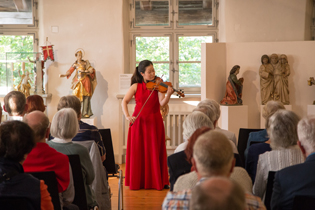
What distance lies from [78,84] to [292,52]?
12.4 feet

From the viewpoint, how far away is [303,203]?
161 centimetres

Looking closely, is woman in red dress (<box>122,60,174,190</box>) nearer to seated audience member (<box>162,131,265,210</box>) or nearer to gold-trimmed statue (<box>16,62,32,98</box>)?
A: gold-trimmed statue (<box>16,62,32,98</box>)

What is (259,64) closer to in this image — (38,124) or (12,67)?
(12,67)

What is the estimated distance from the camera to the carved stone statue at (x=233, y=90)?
6184 millimetres

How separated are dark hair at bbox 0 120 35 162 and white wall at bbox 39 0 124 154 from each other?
5276mm

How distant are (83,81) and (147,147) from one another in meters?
2.31

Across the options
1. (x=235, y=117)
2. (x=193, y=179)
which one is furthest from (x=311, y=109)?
(x=193, y=179)

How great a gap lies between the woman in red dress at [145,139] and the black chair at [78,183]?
2.24 meters

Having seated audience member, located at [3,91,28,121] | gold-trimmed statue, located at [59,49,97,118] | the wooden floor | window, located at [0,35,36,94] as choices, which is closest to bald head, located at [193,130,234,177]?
seated audience member, located at [3,91,28,121]

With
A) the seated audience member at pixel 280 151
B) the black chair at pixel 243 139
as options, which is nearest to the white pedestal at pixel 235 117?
the black chair at pixel 243 139

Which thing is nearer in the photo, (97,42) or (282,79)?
(282,79)

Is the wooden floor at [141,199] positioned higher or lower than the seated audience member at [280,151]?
lower

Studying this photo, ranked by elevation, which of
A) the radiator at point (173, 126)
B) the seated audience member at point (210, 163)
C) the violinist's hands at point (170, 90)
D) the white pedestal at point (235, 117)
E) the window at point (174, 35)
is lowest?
the radiator at point (173, 126)

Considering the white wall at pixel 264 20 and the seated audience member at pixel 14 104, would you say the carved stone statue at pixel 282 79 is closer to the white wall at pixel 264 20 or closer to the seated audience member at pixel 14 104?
the white wall at pixel 264 20
